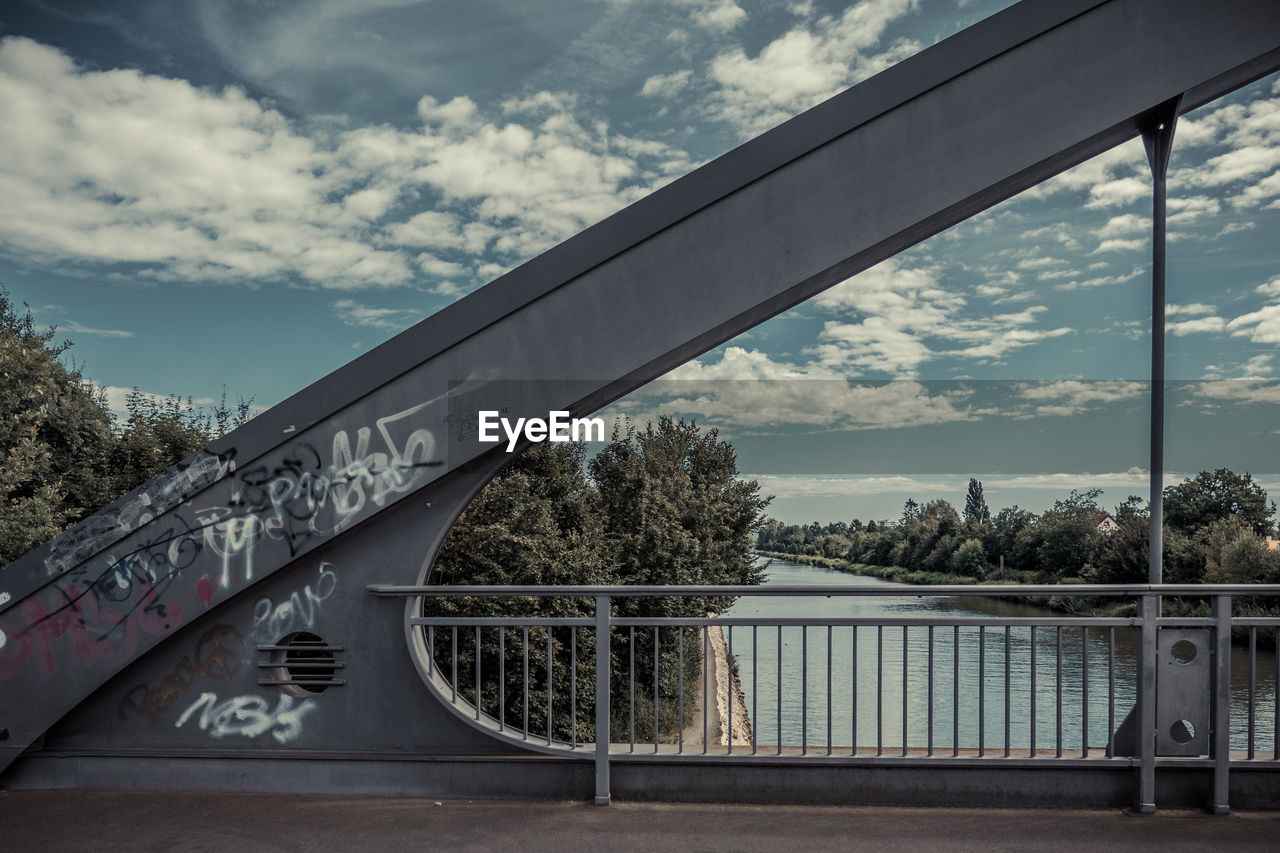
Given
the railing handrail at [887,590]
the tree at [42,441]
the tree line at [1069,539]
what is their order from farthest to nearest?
1. the tree line at [1069,539]
2. the tree at [42,441]
3. the railing handrail at [887,590]

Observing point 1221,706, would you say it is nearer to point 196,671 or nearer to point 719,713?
point 196,671

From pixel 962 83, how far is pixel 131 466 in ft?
53.3

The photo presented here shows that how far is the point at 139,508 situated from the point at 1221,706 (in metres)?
6.12

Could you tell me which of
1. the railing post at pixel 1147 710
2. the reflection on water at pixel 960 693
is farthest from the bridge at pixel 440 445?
the reflection on water at pixel 960 693

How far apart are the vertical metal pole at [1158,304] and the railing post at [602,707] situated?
3.07m

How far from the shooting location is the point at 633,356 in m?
5.24

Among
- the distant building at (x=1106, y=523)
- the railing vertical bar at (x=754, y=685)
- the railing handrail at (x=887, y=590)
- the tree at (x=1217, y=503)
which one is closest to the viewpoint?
the railing vertical bar at (x=754, y=685)

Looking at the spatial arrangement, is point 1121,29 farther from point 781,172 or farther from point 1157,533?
point 1157,533

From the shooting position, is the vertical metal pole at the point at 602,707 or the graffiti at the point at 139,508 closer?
the vertical metal pole at the point at 602,707

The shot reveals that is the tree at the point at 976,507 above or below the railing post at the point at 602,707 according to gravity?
below

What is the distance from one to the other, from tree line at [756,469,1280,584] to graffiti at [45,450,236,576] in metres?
34.9

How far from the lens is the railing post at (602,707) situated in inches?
189

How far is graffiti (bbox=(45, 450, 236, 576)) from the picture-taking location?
5.29 meters

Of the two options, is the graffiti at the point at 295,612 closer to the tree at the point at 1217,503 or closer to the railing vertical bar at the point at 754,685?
the railing vertical bar at the point at 754,685
